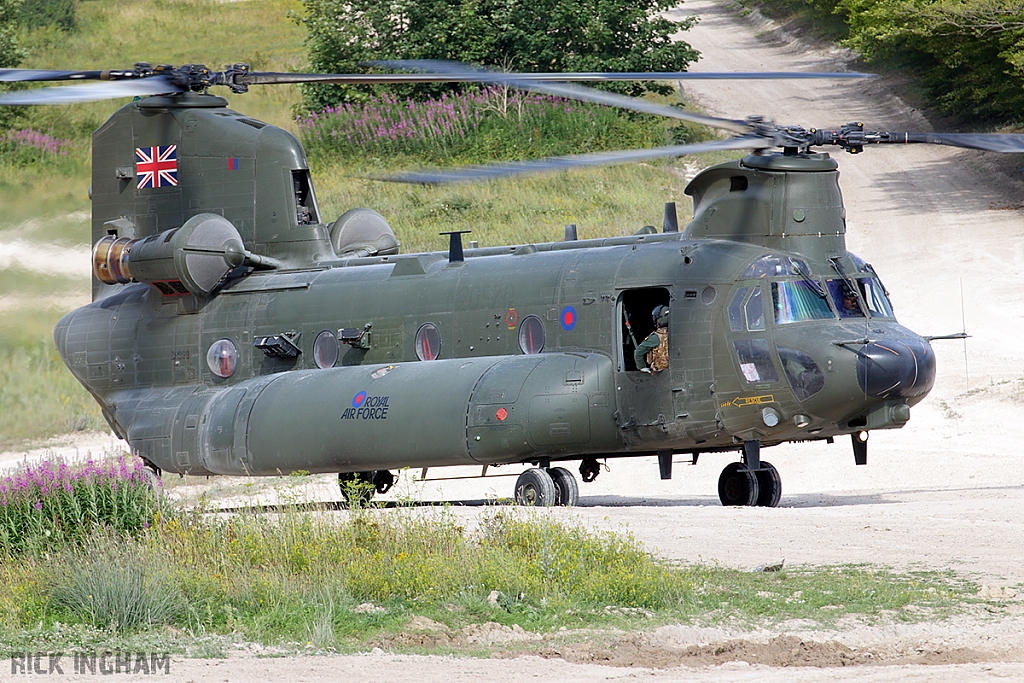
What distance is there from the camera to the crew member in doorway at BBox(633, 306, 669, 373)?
1499 cm

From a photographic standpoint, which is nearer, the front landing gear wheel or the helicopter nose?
the helicopter nose

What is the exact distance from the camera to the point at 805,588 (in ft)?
35.0

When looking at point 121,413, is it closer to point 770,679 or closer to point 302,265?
Result: point 302,265

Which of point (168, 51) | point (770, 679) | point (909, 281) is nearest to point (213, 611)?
point (770, 679)

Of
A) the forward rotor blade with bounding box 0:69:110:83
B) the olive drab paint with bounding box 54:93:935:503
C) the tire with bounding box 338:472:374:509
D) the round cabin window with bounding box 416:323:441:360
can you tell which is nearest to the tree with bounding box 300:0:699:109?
the olive drab paint with bounding box 54:93:935:503

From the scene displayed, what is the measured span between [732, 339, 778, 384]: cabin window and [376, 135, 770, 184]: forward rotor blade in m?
2.06

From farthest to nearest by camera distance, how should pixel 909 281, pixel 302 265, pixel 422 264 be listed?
1. pixel 909 281
2. pixel 302 265
3. pixel 422 264

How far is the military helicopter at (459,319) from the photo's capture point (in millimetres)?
14469

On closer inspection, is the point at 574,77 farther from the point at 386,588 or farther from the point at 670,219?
the point at 386,588

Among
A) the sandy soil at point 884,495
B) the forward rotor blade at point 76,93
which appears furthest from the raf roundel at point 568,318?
the forward rotor blade at point 76,93

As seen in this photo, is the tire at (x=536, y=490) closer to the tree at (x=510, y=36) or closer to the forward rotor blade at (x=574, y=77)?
the forward rotor blade at (x=574, y=77)

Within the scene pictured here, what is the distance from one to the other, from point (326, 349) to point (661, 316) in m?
4.67

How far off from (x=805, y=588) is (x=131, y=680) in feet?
16.8

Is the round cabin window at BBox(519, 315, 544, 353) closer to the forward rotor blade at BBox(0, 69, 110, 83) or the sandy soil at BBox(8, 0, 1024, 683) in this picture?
the sandy soil at BBox(8, 0, 1024, 683)
